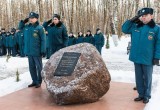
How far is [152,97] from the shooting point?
5965mm

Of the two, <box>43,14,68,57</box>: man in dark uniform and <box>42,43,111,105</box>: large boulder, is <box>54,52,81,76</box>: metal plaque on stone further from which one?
<box>43,14,68,57</box>: man in dark uniform

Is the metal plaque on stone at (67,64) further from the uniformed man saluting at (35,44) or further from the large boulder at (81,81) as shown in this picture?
the uniformed man saluting at (35,44)

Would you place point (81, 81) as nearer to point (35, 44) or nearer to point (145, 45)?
point (145, 45)

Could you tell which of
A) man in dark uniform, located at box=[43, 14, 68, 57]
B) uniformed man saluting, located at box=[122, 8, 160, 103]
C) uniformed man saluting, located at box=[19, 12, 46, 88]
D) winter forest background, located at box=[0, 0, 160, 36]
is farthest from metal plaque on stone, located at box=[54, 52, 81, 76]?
winter forest background, located at box=[0, 0, 160, 36]

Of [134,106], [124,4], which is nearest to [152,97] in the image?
[134,106]

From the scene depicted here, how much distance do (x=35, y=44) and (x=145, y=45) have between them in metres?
2.62

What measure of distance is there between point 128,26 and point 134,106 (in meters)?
1.48

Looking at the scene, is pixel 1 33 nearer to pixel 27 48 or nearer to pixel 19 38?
pixel 19 38

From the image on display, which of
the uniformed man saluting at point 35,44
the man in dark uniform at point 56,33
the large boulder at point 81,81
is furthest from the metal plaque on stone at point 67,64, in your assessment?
the man in dark uniform at point 56,33

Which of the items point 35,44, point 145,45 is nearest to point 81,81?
point 145,45

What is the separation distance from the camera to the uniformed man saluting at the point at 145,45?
5.49 m

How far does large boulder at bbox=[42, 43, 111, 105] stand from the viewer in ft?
18.1

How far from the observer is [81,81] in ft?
18.2

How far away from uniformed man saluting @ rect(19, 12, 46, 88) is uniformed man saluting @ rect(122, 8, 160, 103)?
7.08 feet
